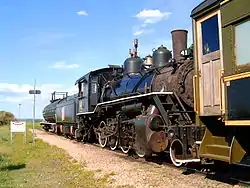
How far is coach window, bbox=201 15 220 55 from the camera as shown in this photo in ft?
25.6

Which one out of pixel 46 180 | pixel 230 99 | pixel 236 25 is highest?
pixel 236 25

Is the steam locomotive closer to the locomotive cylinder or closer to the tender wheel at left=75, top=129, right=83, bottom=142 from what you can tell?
the locomotive cylinder

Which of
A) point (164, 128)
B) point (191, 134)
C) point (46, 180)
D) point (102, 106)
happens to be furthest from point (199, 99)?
point (102, 106)

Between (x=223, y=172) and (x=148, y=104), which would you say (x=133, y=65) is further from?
(x=223, y=172)

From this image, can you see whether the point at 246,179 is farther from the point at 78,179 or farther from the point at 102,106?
the point at 102,106

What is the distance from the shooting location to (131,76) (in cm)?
1574

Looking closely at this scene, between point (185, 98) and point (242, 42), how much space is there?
440 centimetres

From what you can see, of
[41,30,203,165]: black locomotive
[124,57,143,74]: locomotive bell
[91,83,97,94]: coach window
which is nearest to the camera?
[41,30,203,165]: black locomotive

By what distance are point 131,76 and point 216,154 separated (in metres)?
8.52

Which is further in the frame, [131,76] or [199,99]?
[131,76]

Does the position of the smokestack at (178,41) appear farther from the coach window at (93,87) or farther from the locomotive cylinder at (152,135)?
the coach window at (93,87)

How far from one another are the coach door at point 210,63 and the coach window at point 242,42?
2.22 ft

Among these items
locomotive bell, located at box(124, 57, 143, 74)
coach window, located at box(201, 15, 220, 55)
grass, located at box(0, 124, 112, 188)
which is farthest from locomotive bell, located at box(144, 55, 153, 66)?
coach window, located at box(201, 15, 220, 55)

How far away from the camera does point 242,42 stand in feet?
21.9
